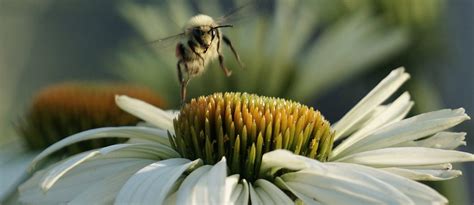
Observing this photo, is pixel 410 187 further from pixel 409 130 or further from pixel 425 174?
pixel 409 130

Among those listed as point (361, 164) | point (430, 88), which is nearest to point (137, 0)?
point (430, 88)

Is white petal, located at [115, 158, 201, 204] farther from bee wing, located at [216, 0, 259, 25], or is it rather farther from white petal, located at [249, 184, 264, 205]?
bee wing, located at [216, 0, 259, 25]

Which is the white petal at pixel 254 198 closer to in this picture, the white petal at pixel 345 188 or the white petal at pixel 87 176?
the white petal at pixel 345 188

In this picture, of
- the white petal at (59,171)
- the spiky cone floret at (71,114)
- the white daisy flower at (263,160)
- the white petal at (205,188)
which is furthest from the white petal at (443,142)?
the spiky cone floret at (71,114)

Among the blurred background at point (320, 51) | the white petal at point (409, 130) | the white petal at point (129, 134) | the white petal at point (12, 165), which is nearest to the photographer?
the white petal at point (409, 130)

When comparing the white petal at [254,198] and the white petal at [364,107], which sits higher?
the white petal at [364,107]

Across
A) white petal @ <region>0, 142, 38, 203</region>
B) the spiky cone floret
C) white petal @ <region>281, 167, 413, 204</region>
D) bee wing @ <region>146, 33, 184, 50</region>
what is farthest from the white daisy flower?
the spiky cone floret
